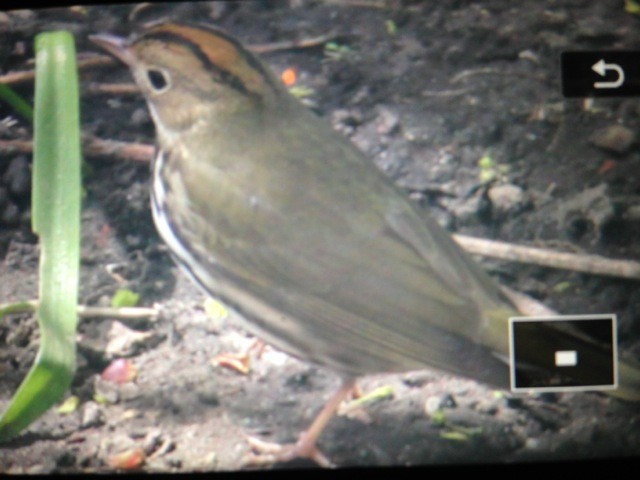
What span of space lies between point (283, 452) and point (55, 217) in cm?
58

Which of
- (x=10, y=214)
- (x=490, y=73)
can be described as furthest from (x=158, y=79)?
(x=490, y=73)

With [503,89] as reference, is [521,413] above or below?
below

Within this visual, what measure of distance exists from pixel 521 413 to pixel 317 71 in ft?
2.30

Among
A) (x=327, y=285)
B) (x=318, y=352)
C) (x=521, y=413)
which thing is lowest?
(x=521, y=413)

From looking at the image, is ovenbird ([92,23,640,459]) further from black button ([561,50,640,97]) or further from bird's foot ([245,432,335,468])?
black button ([561,50,640,97])

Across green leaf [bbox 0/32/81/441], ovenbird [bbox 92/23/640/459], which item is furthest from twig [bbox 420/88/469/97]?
green leaf [bbox 0/32/81/441]

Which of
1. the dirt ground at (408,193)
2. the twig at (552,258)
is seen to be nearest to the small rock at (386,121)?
the dirt ground at (408,193)

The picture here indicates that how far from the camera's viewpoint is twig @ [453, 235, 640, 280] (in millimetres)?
1893

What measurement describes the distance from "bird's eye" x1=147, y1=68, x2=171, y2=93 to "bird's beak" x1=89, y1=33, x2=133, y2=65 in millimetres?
43

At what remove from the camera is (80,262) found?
1905mm

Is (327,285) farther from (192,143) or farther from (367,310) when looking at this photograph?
(192,143)

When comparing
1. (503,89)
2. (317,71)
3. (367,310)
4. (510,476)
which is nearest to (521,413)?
(510,476)

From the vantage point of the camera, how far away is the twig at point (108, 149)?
75.0 inches

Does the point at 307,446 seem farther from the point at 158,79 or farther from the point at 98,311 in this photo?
the point at 158,79
